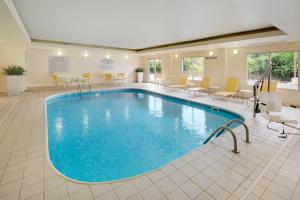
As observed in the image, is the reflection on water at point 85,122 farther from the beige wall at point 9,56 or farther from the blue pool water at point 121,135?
the beige wall at point 9,56

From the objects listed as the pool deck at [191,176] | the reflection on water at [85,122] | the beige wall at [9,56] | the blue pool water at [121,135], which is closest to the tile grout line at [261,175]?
the pool deck at [191,176]

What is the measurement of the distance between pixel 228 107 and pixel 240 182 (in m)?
4.04

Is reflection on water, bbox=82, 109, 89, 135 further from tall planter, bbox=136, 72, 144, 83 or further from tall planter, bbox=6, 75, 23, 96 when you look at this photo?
tall planter, bbox=136, 72, 144, 83

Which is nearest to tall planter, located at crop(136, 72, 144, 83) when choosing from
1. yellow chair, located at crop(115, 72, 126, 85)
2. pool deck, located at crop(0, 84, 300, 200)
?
yellow chair, located at crop(115, 72, 126, 85)

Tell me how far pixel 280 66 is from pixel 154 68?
27.2ft

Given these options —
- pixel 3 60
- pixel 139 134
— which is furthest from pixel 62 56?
pixel 139 134

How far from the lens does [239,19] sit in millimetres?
4551

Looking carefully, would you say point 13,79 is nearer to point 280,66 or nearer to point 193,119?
point 193,119

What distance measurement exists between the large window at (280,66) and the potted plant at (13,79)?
9.82m

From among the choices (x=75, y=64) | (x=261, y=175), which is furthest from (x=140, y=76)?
(x=261, y=175)

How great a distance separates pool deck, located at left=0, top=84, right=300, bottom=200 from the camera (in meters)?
1.82

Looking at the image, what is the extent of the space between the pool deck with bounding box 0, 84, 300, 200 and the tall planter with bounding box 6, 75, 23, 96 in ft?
17.7

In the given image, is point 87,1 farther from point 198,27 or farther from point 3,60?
point 3,60

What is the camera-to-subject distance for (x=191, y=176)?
2135 mm
